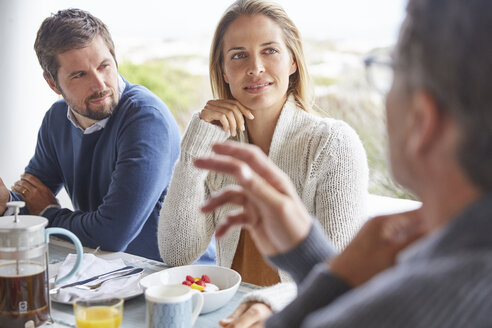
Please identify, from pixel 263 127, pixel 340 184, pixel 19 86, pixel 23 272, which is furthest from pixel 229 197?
pixel 19 86

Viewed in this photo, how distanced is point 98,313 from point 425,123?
0.72m

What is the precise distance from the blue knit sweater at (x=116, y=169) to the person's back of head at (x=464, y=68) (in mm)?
1344

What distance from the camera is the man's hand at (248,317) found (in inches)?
40.8

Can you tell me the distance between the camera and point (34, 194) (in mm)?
1991

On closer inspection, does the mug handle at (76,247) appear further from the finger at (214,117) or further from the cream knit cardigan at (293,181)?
the finger at (214,117)

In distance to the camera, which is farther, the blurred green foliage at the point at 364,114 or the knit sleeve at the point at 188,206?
the blurred green foliage at the point at 364,114

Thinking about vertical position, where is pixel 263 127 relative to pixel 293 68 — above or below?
below

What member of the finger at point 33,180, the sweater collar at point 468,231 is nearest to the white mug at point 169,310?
the sweater collar at point 468,231

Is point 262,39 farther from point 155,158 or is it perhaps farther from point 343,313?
point 343,313

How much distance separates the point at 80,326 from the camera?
0.99m

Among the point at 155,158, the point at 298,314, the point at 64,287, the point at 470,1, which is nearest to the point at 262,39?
the point at 155,158

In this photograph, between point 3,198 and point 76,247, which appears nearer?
point 76,247

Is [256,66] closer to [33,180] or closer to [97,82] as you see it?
[97,82]

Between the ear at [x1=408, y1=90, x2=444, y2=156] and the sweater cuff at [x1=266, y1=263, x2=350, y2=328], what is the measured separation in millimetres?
246
